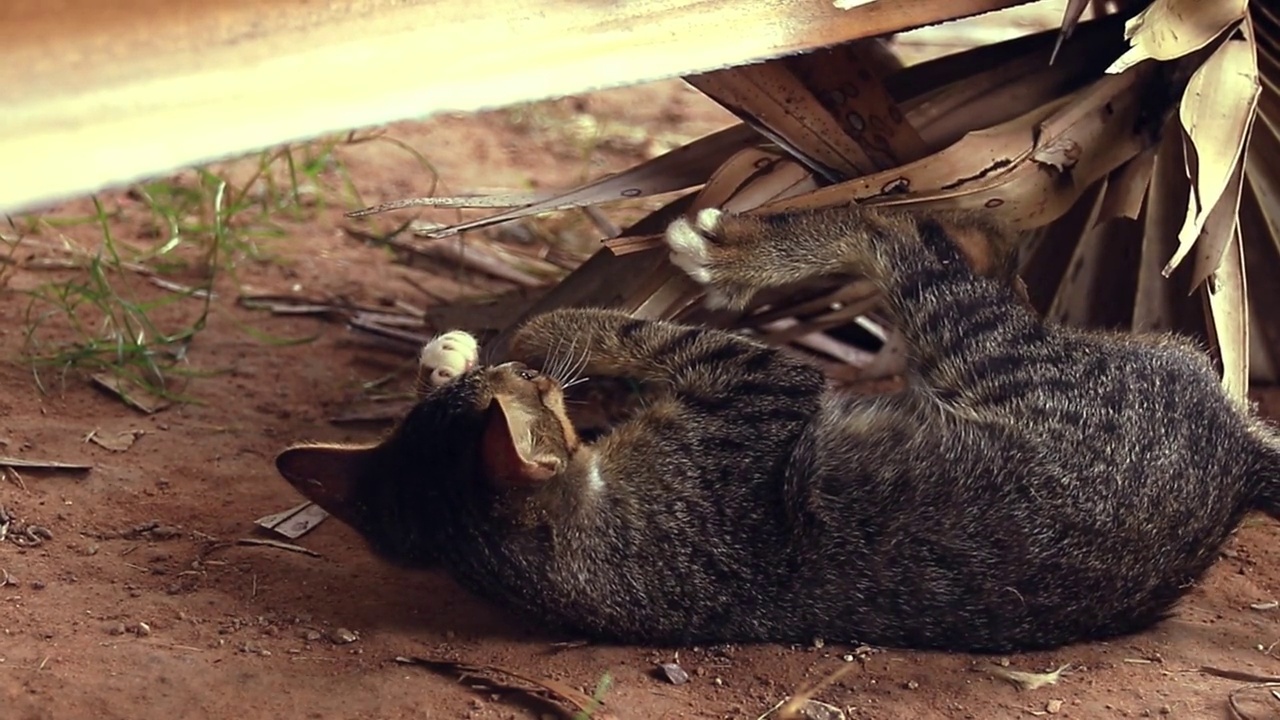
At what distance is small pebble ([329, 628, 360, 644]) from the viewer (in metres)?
3.63

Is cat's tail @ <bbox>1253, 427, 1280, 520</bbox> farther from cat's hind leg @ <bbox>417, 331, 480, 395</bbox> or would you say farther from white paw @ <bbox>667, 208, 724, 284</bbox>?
cat's hind leg @ <bbox>417, 331, 480, 395</bbox>

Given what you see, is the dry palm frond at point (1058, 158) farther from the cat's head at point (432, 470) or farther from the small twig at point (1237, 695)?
the small twig at point (1237, 695)

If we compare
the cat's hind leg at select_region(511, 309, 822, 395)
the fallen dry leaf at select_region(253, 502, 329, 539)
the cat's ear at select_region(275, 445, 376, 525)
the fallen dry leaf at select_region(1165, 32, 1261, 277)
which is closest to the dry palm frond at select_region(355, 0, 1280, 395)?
the fallen dry leaf at select_region(1165, 32, 1261, 277)

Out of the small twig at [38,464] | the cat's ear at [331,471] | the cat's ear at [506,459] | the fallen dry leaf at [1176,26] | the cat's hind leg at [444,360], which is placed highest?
the fallen dry leaf at [1176,26]

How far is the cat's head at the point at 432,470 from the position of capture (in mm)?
3684

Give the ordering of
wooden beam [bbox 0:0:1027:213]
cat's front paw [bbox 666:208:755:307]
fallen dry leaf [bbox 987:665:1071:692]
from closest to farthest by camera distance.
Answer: wooden beam [bbox 0:0:1027:213] < fallen dry leaf [bbox 987:665:1071:692] < cat's front paw [bbox 666:208:755:307]

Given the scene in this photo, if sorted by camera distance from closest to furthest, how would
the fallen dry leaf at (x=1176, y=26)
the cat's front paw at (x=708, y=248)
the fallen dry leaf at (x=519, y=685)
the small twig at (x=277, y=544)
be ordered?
the fallen dry leaf at (x=519, y=685), the fallen dry leaf at (x=1176, y=26), the small twig at (x=277, y=544), the cat's front paw at (x=708, y=248)

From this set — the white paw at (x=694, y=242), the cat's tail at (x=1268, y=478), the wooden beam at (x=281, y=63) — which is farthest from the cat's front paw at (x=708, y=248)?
the cat's tail at (x=1268, y=478)

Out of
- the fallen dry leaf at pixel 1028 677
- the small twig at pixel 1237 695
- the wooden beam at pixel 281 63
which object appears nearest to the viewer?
the wooden beam at pixel 281 63

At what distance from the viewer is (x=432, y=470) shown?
3.75 m

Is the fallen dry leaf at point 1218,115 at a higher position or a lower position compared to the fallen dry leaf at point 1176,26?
lower

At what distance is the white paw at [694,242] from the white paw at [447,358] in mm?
705

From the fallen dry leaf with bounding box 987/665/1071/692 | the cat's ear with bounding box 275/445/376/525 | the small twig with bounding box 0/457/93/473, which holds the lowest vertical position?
the fallen dry leaf with bounding box 987/665/1071/692

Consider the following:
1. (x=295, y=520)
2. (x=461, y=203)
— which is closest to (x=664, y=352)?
(x=461, y=203)
